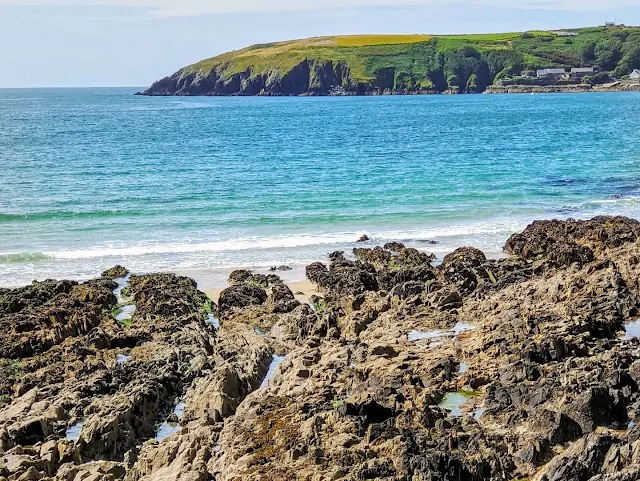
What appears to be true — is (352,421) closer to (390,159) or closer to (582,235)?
(582,235)

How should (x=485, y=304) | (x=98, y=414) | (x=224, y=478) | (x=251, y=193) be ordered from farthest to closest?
(x=251, y=193), (x=485, y=304), (x=98, y=414), (x=224, y=478)

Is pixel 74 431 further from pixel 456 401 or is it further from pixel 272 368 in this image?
pixel 456 401

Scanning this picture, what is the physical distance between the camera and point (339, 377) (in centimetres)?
1872

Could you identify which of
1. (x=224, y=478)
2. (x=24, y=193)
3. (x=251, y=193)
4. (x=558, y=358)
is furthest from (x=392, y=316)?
(x=24, y=193)

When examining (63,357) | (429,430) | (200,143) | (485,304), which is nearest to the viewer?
(429,430)

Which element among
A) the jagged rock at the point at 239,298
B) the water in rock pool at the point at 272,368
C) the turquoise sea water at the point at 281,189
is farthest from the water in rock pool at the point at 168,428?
the turquoise sea water at the point at 281,189

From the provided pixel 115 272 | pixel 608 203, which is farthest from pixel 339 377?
pixel 608 203

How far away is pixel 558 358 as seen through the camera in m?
18.5

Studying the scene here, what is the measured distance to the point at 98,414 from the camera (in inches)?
677

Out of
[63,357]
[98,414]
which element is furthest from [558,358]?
[63,357]

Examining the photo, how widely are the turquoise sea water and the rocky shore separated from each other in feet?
29.4

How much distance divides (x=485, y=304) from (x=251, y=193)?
33366 millimetres

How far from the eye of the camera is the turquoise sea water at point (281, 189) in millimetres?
39594

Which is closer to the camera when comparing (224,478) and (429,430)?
(224,478)
